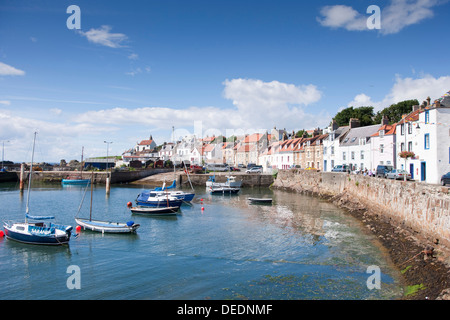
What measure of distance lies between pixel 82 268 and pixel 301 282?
1217 cm

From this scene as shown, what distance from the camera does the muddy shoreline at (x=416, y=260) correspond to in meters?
13.8

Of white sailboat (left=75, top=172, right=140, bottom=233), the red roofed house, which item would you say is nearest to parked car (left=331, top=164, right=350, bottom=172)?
white sailboat (left=75, top=172, right=140, bottom=233)

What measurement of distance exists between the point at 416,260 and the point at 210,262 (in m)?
11.4

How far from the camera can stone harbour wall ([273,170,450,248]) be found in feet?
60.1

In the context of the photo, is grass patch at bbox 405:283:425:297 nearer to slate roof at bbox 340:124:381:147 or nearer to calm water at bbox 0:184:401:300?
calm water at bbox 0:184:401:300

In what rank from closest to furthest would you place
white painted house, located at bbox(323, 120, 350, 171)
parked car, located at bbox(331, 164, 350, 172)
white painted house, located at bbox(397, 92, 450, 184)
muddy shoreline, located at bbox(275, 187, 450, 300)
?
1. muddy shoreline, located at bbox(275, 187, 450, 300)
2. white painted house, located at bbox(397, 92, 450, 184)
3. parked car, located at bbox(331, 164, 350, 172)
4. white painted house, located at bbox(323, 120, 350, 171)

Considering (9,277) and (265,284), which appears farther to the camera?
(9,277)

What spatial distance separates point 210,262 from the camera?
1886cm

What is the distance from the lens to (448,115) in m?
29.5

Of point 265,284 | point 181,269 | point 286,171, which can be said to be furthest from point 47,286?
point 286,171

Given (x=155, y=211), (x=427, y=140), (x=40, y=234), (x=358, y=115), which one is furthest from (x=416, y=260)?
(x=358, y=115)

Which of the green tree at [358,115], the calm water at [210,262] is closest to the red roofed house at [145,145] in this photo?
the green tree at [358,115]

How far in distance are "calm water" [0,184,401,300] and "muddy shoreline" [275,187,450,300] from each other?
72cm
